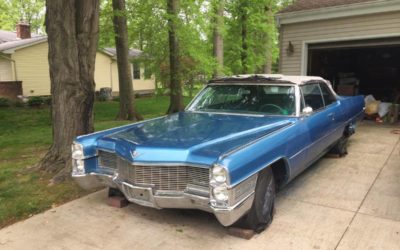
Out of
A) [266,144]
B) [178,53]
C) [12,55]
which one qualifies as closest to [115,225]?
[266,144]

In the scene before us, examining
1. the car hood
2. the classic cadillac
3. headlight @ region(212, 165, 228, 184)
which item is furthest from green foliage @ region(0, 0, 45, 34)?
headlight @ region(212, 165, 228, 184)

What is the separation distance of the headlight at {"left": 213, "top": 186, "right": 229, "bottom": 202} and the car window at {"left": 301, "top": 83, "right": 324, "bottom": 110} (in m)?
2.49

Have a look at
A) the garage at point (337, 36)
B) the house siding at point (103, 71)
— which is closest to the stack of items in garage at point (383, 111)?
the garage at point (337, 36)

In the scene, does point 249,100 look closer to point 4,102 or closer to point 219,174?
point 219,174

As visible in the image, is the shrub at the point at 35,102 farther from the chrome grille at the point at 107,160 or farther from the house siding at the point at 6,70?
the chrome grille at the point at 107,160

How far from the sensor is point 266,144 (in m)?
3.69

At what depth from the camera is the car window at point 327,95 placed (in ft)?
19.7

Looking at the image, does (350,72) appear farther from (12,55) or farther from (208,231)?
(12,55)

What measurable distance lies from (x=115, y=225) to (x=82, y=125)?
2167mm

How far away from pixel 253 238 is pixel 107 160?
1.82 meters

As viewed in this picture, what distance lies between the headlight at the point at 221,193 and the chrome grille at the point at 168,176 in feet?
0.55

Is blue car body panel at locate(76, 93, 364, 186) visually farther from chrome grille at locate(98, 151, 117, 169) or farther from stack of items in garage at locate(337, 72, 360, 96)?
stack of items in garage at locate(337, 72, 360, 96)

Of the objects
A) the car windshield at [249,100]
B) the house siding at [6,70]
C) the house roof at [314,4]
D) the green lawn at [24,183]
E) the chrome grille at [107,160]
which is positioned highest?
the house roof at [314,4]

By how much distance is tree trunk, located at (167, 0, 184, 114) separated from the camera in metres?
13.4
